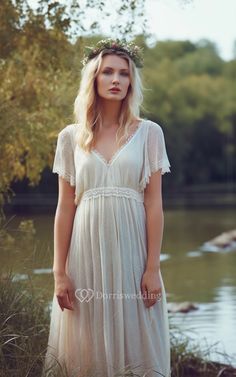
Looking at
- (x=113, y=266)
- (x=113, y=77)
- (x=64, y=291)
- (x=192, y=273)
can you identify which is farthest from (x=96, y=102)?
(x=192, y=273)

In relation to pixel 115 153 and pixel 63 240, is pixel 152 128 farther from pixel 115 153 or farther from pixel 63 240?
pixel 63 240

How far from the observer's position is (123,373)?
3898mm

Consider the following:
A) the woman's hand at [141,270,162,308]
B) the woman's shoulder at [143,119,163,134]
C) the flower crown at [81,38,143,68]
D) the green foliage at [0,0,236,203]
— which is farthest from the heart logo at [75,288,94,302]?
the green foliage at [0,0,236,203]

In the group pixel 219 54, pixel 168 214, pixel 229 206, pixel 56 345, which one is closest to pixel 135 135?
pixel 56 345

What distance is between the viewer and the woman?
3916mm

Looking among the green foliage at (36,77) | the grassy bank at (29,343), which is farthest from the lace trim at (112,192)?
the green foliage at (36,77)

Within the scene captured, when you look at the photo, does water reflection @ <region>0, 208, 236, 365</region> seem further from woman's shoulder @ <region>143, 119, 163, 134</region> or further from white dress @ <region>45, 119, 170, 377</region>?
woman's shoulder @ <region>143, 119, 163, 134</region>

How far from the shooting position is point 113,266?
12.9 ft

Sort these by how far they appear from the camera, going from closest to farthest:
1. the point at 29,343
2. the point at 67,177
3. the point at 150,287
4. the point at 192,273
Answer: the point at 150,287, the point at 67,177, the point at 29,343, the point at 192,273

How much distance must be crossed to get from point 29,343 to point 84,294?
0.54 meters

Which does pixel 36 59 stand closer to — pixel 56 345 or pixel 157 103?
pixel 56 345

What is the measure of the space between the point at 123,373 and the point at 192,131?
53.2 meters

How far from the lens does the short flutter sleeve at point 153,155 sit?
394 centimetres

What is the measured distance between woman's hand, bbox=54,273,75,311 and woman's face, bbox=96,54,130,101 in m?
0.85
